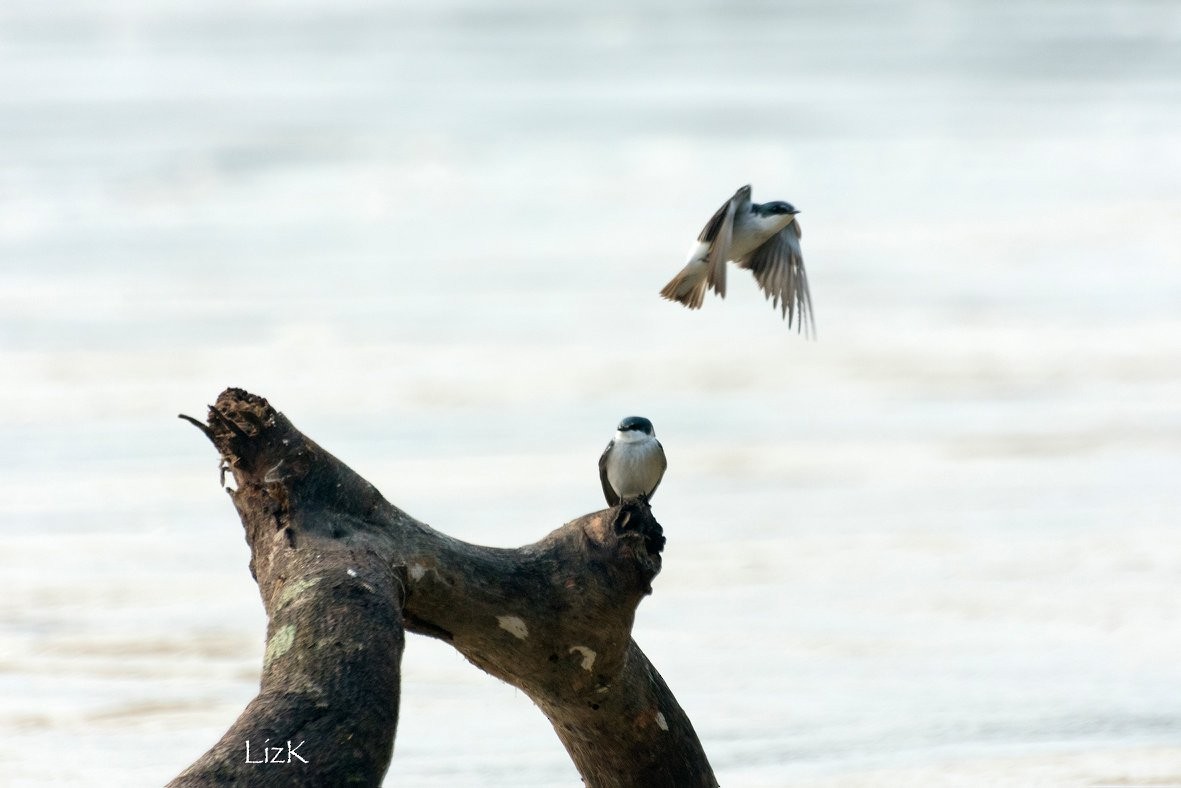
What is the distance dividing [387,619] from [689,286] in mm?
2158

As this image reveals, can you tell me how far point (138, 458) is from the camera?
10.2 m

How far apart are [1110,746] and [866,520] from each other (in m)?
2.59

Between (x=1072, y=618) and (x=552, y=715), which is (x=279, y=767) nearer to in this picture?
(x=552, y=715)

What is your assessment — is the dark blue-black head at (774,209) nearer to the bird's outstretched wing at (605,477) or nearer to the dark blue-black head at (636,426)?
the dark blue-black head at (636,426)

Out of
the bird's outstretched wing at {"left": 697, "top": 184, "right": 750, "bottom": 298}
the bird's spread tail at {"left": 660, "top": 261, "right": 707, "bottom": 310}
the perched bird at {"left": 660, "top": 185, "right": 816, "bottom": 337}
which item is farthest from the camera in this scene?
the bird's spread tail at {"left": 660, "top": 261, "right": 707, "bottom": 310}

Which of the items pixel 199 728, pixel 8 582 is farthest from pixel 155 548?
pixel 199 728

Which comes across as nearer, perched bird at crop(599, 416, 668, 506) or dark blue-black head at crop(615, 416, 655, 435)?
perched bird at crop(599, 416, 668, 506)

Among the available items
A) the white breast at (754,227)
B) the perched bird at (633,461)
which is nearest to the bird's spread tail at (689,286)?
the white breast at (754,227)

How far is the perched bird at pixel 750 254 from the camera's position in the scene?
5863 mm

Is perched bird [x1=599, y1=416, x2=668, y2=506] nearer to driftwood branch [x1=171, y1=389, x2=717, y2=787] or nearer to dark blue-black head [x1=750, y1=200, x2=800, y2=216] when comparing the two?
dark blue-black head [x1=750, y1=200, x2=800, y2=216]

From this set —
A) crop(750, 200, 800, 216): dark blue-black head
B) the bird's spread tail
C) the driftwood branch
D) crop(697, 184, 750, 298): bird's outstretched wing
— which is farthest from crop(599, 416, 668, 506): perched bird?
the driftwood branch

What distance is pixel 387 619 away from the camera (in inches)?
172

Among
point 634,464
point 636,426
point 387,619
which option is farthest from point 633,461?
point 387,619

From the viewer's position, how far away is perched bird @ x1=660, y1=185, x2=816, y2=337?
586 centimetres
